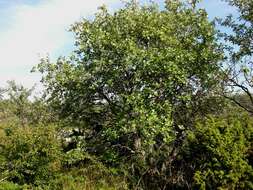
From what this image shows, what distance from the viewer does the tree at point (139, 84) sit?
666 inches

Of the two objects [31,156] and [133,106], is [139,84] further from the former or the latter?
[31,156]

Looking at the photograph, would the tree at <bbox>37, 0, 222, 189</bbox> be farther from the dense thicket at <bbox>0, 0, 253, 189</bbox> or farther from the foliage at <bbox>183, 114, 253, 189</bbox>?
the foliage at <bbox>183, 114, 253, 189</bbox>

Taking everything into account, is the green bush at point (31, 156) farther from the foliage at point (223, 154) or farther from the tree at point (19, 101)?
the tree at point (19, 101)

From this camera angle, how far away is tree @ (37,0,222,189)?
16.9 metres

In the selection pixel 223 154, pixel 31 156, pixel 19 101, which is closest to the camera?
pixel 223 154

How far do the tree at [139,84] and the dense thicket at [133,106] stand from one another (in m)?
0.04

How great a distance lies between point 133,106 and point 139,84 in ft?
4.07

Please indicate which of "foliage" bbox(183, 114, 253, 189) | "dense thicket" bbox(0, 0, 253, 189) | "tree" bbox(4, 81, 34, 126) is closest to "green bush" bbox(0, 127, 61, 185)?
"dense thicket" bbox(0, 0, 253, 189)

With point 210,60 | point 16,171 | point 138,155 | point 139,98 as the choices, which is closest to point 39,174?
point 16,171

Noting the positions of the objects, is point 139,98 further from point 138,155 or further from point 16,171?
point 16,171

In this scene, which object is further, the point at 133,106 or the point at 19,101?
the point at 19,101

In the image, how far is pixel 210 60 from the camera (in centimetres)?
1792

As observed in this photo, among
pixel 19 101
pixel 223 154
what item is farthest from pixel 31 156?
pixel 19 101

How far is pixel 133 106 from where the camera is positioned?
1667cm
